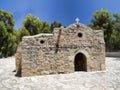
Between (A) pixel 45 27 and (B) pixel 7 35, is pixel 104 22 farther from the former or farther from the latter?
(B) pixel 7 35

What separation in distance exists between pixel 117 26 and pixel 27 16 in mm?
13301

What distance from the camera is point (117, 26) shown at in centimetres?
3250

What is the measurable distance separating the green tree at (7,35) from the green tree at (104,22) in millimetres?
11463

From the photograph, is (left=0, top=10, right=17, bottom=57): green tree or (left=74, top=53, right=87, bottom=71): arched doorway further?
(left=0, top=10, right=17, bottom=57): green tree

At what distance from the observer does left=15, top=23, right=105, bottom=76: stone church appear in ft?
49.0

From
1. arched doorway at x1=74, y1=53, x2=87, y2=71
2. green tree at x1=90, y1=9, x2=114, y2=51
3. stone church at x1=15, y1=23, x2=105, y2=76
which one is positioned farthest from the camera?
green tree at x1=90, y1=9, x2=114, y2=51

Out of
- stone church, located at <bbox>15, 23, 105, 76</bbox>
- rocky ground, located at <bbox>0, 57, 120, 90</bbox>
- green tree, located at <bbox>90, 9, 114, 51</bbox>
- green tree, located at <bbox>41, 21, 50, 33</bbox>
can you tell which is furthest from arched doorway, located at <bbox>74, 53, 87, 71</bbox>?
green tree, located at <bbox>41, 21, 50, 33</bbox>

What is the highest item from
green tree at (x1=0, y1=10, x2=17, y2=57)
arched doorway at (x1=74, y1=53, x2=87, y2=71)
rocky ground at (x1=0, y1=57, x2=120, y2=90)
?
green tree at (x1=0, y1=10, x2=17, y2=57)

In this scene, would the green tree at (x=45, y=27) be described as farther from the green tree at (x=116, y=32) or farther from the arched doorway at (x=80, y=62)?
the arched doorway at (x=80, y=62)

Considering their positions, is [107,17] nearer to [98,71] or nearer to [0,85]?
[98,71]

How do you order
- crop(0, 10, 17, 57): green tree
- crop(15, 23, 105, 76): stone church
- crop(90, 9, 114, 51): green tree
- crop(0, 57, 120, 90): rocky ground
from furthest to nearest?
crop(90, 9, 114, 51): green tree, crop(0, 10, 17, 57): green tree, crop(15, 23, 105, 76): stone church, crop(0, 57, 120, 90): rocky ground

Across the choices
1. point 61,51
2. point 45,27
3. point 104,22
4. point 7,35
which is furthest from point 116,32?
point 61,51

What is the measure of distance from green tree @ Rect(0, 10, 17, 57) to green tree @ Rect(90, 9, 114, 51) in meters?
11.5

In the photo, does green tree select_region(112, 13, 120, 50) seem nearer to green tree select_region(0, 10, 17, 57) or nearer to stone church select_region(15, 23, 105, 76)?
green tree select_region(0, 10, 17, 57)
